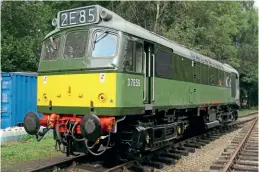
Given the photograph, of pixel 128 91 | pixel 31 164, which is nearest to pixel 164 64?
pixel 128 91

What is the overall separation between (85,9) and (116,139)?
317cm

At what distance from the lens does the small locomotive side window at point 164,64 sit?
Answer: 9008 mm

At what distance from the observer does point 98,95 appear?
7.28 m

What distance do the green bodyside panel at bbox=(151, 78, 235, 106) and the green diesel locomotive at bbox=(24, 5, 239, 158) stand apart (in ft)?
0.18

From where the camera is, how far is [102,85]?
723 cm

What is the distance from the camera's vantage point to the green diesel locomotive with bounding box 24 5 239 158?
7270 millimetres

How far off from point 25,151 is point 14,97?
200 inches

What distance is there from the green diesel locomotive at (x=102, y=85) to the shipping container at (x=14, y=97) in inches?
257

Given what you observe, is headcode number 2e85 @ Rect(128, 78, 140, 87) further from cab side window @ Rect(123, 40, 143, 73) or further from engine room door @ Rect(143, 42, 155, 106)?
engine room door @ Rect(143, 42, 155, 106)

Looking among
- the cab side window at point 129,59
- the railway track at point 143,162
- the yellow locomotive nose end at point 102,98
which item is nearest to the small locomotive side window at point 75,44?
the cab side window at point 129,59

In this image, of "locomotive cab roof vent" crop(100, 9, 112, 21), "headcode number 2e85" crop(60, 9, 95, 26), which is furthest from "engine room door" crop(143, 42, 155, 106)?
A: "headcode number 2e85" crop(60, 9, 95, 26)

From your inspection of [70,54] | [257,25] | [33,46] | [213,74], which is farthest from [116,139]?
[257,25]

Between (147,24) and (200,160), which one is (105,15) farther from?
(147,24)

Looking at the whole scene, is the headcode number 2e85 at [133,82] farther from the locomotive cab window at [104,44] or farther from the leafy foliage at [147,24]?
the leafy foliage at [147,24]
